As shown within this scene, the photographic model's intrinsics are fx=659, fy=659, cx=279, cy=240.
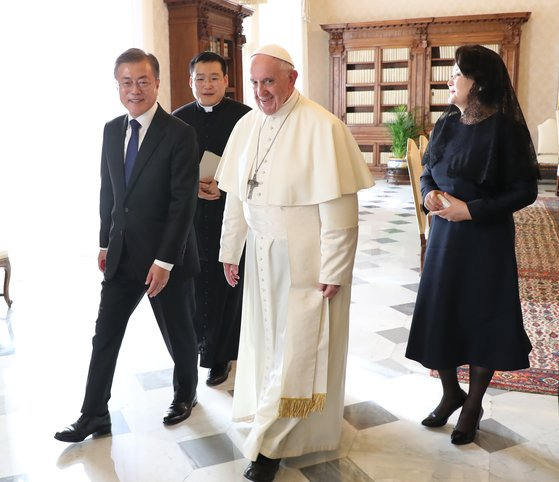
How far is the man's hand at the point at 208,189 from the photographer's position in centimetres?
334

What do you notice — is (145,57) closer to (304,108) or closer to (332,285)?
(304,108)

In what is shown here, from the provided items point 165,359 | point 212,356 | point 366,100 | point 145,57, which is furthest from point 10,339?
point 366,100

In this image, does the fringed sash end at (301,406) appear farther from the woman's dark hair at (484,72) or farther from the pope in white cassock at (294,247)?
the woman's dark hair at (484,72)

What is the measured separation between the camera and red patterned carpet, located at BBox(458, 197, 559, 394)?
132 inches

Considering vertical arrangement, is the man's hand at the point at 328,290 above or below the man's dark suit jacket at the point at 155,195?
below

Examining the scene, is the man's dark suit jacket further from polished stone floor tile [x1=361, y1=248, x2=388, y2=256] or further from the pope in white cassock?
polished stone floor tile [x1=361, y1=248, x2=388, y2=256]

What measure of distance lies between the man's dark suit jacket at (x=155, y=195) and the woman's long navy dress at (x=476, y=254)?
0.99m

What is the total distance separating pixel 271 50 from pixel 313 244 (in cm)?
68

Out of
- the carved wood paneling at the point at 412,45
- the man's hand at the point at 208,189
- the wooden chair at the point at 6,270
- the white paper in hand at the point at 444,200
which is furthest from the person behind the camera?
the carved wood paneling at the point at 412,45

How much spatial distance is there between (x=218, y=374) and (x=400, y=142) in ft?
28.8

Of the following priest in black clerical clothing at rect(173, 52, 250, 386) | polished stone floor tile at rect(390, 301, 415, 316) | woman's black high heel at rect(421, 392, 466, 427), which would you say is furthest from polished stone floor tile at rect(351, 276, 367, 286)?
woman's black high heel at rect(421, 392, 466, 427)

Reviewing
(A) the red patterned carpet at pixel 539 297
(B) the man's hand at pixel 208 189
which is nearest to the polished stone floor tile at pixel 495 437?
(A) the red patterned carpet at pixel 539 297

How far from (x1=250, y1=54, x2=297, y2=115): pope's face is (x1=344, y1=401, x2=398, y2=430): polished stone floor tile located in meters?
1.43

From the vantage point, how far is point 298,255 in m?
2.35
